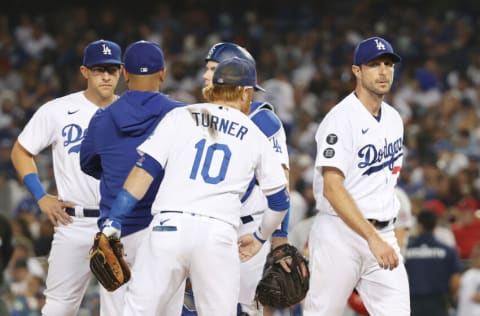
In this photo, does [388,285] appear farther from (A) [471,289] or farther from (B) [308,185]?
(B) [308,185]

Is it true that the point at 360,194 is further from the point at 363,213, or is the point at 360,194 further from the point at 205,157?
the point at 205,157

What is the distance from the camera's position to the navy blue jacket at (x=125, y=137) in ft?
22.1

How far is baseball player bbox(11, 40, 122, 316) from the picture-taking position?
304 inches

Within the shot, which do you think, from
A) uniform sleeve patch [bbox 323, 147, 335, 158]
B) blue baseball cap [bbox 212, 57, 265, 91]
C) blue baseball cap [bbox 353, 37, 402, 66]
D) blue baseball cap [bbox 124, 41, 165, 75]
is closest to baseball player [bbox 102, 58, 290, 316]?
blue baseball cap [bbox 212, 57, 265, 91]

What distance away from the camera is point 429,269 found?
11172 mm

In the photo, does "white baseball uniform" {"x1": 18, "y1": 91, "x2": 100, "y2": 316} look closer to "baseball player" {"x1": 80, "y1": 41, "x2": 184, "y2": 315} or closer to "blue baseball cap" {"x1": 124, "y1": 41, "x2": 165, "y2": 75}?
"baseball player" {"x1": 80, "y1": 41, "x2": 184, "y2": 315}

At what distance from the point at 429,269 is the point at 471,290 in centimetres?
48

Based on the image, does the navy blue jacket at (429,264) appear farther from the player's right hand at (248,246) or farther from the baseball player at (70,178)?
the player's right hand at (248,246)

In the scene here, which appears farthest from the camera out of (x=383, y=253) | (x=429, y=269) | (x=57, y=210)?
(x=429, y=269)

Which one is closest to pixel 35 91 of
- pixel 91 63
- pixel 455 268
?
pixel 455 268

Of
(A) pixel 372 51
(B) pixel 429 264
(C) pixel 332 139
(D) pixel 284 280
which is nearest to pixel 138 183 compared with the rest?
(D) pixel 284 280

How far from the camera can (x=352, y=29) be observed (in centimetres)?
2117

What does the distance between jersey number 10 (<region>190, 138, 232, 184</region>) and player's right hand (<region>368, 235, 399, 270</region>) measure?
1.17 meters

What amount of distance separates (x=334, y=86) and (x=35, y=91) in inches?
210
